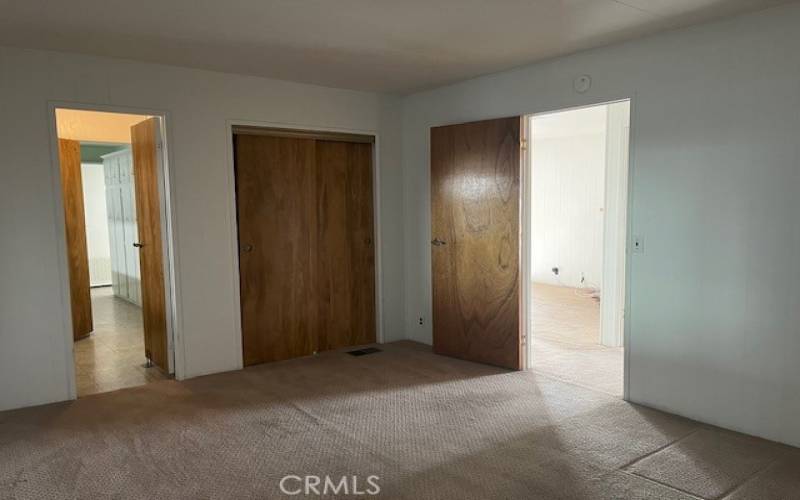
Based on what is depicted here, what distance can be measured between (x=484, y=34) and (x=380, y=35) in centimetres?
62

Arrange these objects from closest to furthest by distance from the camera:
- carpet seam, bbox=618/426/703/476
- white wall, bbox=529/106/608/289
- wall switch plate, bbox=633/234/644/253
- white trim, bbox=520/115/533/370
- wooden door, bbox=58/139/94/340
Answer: carpet seam, bbox=618/426/703/476 < wall switch plate, bbox=633/234/644/253 < white trim, bbox=520/115/533/370 < wooden door, bbox=58/139/94/340 < white wall, bbox=529/106/608/289

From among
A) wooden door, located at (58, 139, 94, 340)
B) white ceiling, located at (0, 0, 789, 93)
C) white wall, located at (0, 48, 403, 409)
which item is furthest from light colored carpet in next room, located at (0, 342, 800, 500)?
white ceiling, located at (0, 0, 789, 93)

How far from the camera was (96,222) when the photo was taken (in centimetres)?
884

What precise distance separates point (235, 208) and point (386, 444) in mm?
2300

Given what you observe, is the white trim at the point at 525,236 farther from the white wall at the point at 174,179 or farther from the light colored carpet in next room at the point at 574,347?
the white wall at the point at 174,179

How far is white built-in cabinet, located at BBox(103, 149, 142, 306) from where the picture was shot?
7086 millimetres

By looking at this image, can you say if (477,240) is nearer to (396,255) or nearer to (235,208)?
(396,255)

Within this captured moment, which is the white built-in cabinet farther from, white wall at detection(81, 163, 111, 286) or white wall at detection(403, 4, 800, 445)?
white wall at detection(403, 4, 800, 445)

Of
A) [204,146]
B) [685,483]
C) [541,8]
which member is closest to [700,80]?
[541,8]

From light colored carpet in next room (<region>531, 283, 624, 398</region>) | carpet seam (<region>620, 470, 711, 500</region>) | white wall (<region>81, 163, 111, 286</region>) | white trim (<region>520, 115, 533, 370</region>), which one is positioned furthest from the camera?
white wall (<region>81, 163, 111, 286</region>)

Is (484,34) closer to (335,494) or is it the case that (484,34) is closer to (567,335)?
(335,494)

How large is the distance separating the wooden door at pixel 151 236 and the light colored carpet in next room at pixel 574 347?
296 cm

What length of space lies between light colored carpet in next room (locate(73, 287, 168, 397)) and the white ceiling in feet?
7.63

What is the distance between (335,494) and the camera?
8.24ft
